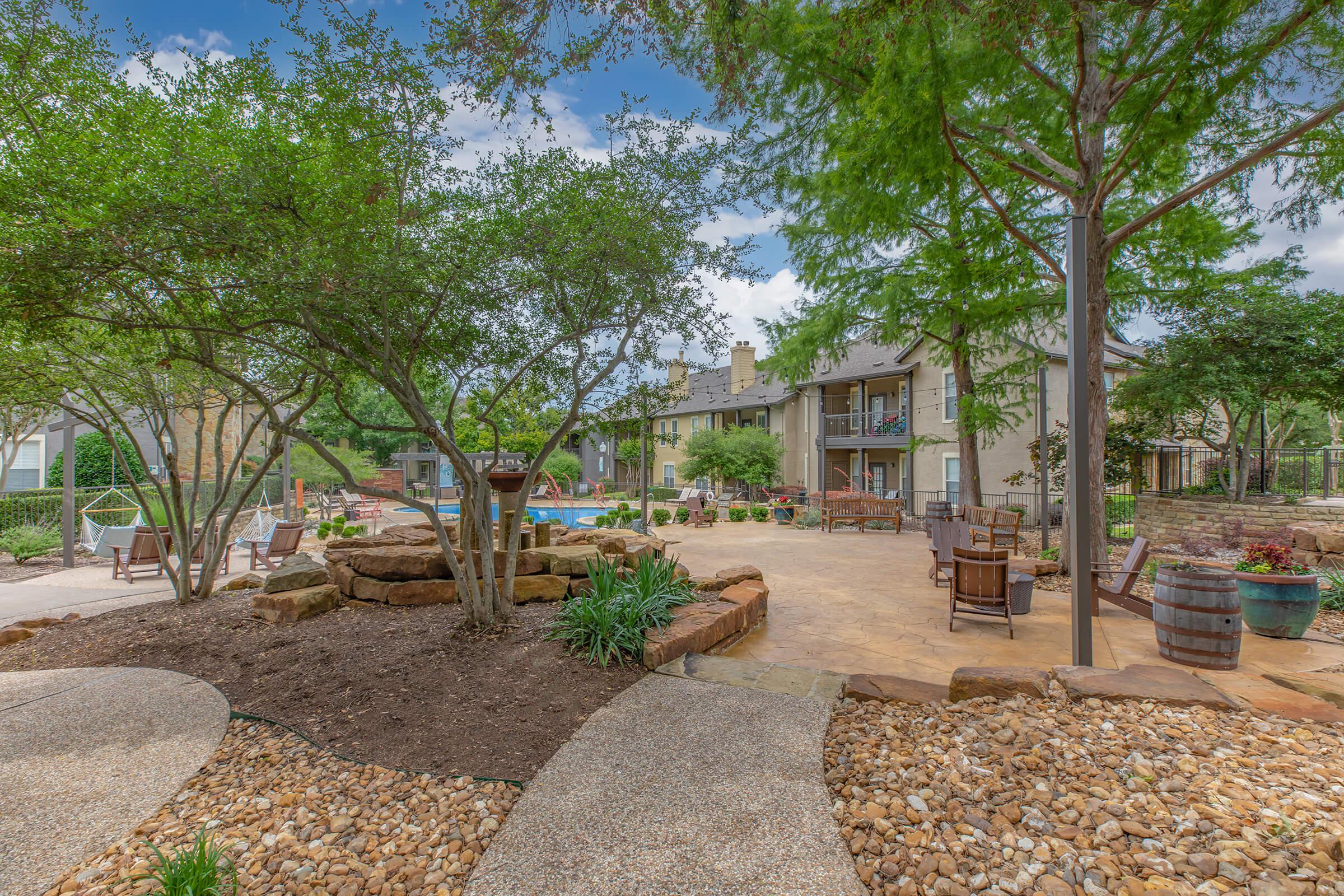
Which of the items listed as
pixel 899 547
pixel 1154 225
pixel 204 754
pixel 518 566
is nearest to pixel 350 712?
pixel 204 754

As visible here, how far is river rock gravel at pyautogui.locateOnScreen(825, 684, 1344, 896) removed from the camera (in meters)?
2.04

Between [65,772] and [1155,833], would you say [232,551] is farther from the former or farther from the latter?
[1155,833]

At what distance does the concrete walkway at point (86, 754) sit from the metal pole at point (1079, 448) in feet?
17.5

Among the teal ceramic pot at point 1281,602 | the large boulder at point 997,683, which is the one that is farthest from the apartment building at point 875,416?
the large boulder at point 997,683

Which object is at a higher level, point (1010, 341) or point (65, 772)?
point (1010, 341)

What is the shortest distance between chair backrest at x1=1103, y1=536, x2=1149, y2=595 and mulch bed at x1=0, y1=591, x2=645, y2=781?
507 centimetres

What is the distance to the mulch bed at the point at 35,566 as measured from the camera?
910 centimetres

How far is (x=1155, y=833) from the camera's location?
7.32 ft

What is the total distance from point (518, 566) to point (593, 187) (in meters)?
3.54

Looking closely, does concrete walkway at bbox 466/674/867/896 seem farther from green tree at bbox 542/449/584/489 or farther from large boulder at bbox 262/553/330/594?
green tree at bbox 542/449/584/489

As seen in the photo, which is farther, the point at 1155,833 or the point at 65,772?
the point at 65,772

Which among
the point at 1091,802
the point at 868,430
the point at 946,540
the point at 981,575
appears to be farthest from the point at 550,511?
the point at 1091,802

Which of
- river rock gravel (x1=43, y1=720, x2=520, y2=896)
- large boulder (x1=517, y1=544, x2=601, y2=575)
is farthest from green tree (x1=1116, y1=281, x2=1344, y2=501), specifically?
river rock gravel (x1=43, y1=720, x2=520, y2=896)

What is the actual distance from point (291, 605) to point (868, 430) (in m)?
20.0
